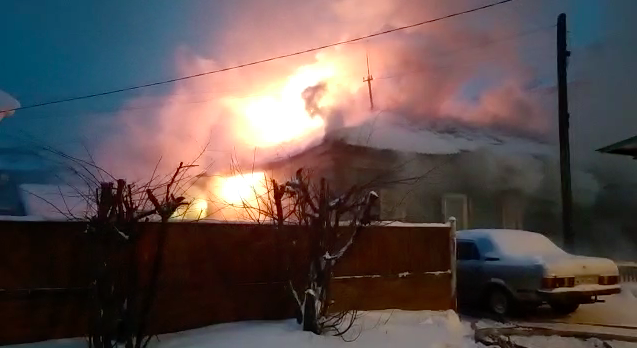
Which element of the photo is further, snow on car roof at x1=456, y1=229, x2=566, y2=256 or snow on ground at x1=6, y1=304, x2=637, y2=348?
snow on car roof at x1=456, y1=229, x2=566, y2=256

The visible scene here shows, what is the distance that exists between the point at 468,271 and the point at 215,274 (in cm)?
538

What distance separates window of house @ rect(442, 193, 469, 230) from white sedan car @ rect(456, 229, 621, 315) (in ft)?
23.2

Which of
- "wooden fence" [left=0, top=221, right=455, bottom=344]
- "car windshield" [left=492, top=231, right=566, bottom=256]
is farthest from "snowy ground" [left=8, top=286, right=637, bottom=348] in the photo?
"car windshield" [left=492, top=231, right=566, bottom=256]

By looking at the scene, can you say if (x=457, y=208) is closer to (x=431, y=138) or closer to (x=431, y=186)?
(x=431, y=186)

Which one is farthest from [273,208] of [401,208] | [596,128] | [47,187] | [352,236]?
[596,128]

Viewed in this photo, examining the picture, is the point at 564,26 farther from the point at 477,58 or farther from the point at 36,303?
the point at 36,303

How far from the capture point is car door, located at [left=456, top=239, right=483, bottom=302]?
10.1 m

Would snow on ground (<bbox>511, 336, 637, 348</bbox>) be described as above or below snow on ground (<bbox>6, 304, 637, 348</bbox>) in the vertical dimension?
below

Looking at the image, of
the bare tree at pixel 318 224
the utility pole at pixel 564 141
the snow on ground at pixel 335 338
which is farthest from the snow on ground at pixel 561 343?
the utility pole at pixel 564 141

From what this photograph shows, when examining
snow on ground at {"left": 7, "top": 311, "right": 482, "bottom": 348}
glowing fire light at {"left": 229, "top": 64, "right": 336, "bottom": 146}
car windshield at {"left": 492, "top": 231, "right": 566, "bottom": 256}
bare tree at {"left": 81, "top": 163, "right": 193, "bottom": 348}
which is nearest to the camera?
bare tree at {"left": 81, "top": 163, "right": 193, "bottom": 348}

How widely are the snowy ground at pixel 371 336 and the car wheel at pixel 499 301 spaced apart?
3.80 feet

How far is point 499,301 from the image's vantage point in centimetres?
974

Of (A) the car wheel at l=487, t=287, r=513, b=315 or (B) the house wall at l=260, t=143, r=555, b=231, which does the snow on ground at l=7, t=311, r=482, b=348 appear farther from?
(B) the house wall at l=260, t=143, r=555, b=231

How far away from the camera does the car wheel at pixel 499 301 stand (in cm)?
960
